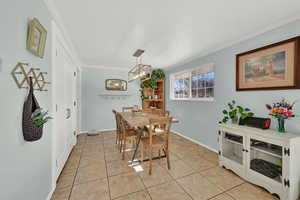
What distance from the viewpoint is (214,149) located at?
2.81 meters

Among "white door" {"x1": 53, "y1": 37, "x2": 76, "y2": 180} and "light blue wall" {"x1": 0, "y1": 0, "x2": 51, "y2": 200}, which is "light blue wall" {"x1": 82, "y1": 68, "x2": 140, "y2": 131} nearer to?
Result: "white door" {"x1": 53, "y1": 37, "x2": 76, "y2": 180}

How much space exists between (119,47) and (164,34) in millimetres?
1090

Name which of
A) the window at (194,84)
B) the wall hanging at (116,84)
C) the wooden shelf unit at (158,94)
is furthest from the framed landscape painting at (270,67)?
the wall hanging at (116,84)

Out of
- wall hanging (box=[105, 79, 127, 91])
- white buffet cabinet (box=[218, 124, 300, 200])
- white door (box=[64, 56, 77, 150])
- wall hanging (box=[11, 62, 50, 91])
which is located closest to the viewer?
wall hanging (box=[11, 62, 50, 91])

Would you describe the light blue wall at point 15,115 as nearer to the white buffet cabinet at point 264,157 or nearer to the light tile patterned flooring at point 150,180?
the light tile patterned flooring at point 150,180

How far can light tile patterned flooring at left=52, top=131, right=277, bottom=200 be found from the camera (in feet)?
5.14

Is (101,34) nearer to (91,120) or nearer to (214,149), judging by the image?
(91,120)

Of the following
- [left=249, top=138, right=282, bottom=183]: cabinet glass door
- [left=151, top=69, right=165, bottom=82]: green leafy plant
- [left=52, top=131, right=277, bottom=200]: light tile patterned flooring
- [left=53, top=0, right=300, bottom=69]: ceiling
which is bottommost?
[left=52, top=131, right=277, bottom=200]: light tile patterned flooring

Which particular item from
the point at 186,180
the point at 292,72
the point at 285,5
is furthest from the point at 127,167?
the point at 285,5

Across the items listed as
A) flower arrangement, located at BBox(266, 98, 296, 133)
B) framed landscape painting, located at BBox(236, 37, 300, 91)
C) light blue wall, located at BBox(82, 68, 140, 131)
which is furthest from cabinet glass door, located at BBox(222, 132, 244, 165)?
light blue wall, located at BBox(82, 68, 140, 131)

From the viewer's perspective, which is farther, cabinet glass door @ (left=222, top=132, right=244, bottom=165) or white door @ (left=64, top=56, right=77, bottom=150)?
Result: white door @ (left=64, top=56, right=77, bottom=150)

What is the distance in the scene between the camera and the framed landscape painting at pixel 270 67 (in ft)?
5.42

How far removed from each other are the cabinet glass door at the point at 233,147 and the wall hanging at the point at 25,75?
2.76 metres

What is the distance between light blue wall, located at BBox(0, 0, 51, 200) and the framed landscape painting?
10.1 ft
